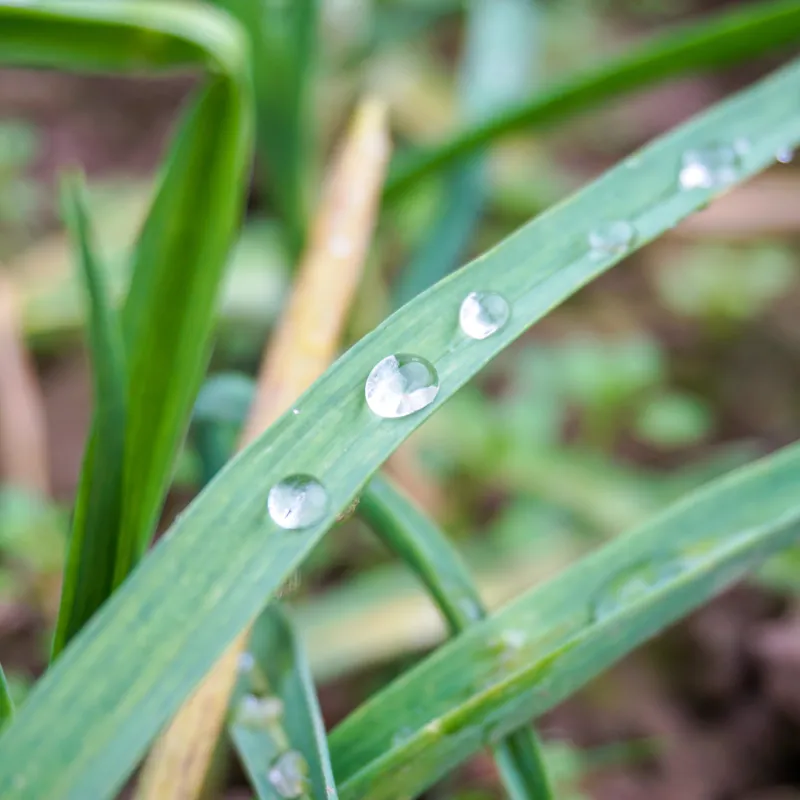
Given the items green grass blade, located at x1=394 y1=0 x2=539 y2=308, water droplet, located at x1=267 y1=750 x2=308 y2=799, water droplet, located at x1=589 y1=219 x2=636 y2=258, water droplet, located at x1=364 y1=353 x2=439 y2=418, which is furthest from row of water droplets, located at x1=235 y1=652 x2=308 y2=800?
green grass blade, located at x1=394 y1=0 x2=539 y2=308

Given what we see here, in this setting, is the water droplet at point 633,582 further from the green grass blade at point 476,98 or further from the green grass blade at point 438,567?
the green grass blade at point 476,98

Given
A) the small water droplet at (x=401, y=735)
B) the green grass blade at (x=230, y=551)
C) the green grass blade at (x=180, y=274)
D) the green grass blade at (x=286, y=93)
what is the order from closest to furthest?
the green grass blade at (x=230, y=551)
the small water droplet at (x=401, y=735)
the green grass blade at (x=180, y=274)
the green grass blade at (x=286, y=93)

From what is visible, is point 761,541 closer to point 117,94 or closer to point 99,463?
point 99,463

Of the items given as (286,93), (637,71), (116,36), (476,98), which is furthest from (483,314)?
(476,98)

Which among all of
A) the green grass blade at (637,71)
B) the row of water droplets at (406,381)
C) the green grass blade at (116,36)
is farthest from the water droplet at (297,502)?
the green grass blade at (637,71)

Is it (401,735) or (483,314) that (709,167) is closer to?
(483,314)

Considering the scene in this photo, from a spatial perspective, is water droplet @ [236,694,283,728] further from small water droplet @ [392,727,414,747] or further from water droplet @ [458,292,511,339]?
water droplet @ [458,292,511,339]
